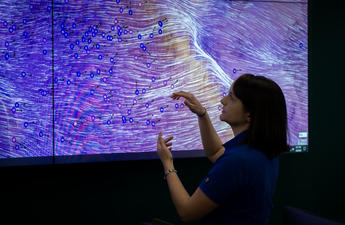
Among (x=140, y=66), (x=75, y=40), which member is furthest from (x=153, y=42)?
(x=75, y=40)

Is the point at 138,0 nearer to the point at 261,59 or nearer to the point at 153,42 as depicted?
the point at 153,42

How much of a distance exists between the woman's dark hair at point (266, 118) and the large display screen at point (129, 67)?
1176 millimetres

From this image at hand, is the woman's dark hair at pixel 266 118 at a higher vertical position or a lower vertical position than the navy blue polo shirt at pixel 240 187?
higher

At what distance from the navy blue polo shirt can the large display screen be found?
1187 mm

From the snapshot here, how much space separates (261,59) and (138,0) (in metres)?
1.04

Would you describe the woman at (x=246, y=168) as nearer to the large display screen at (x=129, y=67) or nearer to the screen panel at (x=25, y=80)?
the large display screen at (x=129, y=67)

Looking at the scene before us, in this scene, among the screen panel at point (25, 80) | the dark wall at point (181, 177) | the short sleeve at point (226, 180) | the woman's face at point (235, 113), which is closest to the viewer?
the short sleeve at point (226, 180)

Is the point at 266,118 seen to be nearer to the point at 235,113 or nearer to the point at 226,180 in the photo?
the point at 235,113

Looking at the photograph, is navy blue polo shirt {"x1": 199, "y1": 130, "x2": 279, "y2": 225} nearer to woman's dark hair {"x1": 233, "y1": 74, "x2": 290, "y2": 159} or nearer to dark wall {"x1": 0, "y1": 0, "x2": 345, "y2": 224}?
woman's dark hair {"x1": 233, "y1": 74, "x2": 290, "y2": 159}

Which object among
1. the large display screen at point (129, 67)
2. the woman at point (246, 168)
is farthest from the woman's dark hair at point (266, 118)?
the large display screen at point (129, 67)

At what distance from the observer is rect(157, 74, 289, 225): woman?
1.33 metres

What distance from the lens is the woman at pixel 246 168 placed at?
52.4 inches

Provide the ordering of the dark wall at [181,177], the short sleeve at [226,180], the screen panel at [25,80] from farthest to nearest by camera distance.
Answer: the dark wall at [181,177] < the screen panel at [25,80] < the short sleeve at [226,180]

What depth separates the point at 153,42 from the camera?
2518mm
